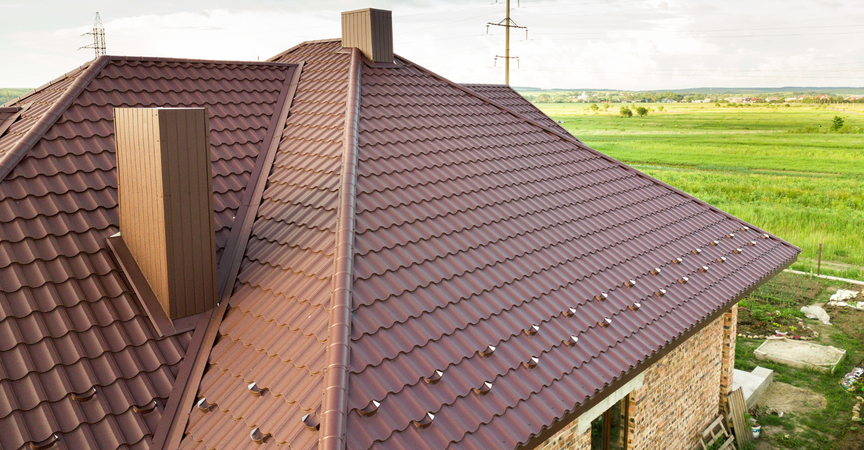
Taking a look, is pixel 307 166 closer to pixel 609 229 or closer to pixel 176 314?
pixel 176 314

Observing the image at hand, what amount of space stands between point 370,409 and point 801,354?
1418cm

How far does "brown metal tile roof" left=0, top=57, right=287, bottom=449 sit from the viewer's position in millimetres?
4379

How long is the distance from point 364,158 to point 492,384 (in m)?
3.07

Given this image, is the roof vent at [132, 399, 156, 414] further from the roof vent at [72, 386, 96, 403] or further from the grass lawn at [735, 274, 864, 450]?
the grass lawn at [735, 274, 864, 450]

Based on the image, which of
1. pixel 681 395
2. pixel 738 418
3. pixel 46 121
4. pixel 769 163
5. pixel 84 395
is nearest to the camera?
pixel 84 395

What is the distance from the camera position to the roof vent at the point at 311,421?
3975 mm

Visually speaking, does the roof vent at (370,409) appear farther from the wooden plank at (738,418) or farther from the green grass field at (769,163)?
the green grass field at (769,163)

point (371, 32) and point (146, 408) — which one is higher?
point (371, 32)

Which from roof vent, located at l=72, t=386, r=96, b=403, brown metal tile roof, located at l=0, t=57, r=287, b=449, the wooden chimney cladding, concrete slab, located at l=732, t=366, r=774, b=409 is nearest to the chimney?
brown metal tile roof, located at l=0, t=57, r=287, b=449

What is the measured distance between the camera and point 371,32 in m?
9.01

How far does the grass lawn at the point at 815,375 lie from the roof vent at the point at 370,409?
9.40m

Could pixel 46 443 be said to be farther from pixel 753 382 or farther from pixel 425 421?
pixel 753 382

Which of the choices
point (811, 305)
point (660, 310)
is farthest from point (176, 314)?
point (811, 305)

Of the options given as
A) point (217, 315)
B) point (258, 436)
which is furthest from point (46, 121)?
point (258, 436)
